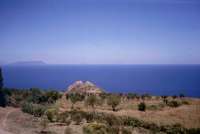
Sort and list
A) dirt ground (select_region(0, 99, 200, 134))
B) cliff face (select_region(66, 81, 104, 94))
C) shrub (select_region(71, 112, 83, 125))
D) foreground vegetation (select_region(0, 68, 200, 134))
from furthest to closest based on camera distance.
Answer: cliff face (select_region(66, 81, 104, 94)), shrub (select_region(71, 112, 83, 125)), foreground vegetation (select_region(0, 68, 200, 134)), dirt ground (select_region(0, 99, 200, 134))

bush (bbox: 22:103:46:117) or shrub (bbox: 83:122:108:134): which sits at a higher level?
shrub (bbox: 83:122:108:134)

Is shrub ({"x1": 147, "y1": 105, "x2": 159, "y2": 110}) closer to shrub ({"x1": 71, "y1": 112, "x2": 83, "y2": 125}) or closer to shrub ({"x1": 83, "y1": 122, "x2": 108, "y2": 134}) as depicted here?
shrub ({"x1": 71, "y1": 112, "x2": 83, "y2": 125})

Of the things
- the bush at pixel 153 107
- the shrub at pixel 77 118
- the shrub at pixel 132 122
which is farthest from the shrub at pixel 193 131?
the bush at pixel 153 107

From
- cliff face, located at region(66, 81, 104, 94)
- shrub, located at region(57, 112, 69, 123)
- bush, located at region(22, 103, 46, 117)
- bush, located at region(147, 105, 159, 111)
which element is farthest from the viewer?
cliff face, located at region(66, 81, 104, 94)

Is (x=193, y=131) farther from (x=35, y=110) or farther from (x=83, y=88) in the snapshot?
(x=83, y=88)

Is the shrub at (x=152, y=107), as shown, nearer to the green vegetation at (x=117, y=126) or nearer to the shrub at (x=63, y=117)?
the green vegetation at (x=117, y=126)

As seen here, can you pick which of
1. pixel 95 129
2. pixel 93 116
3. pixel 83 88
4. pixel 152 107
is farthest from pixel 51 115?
pixel 83 88

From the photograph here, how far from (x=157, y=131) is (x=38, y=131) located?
30.0 ft

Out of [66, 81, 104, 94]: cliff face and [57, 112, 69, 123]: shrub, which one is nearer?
[57, 112, 69, 123]: shrub

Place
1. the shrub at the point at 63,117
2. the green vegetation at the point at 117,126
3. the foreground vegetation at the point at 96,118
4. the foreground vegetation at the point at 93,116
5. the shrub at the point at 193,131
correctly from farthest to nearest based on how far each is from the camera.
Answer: the shrub at the point at 63,117, the shrub at the point at 193,131, the foreground vegetation at the point at 93,116, the foreground vegetation at the point at 96,118, the green vegetation at the point at 117,126

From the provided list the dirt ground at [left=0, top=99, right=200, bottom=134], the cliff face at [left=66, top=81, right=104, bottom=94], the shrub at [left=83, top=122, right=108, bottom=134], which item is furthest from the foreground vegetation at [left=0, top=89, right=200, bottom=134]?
the cliff face at [left=66, top=81, right=104, bottom=94]

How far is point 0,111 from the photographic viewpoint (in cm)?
2617

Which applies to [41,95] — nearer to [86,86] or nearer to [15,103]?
A: [15,103]

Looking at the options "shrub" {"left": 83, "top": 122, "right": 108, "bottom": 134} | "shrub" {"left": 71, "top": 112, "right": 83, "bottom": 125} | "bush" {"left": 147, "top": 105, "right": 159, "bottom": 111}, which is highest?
"shrub" {"left": 83, "top": 122, "right": 108, "bottom": 134}
